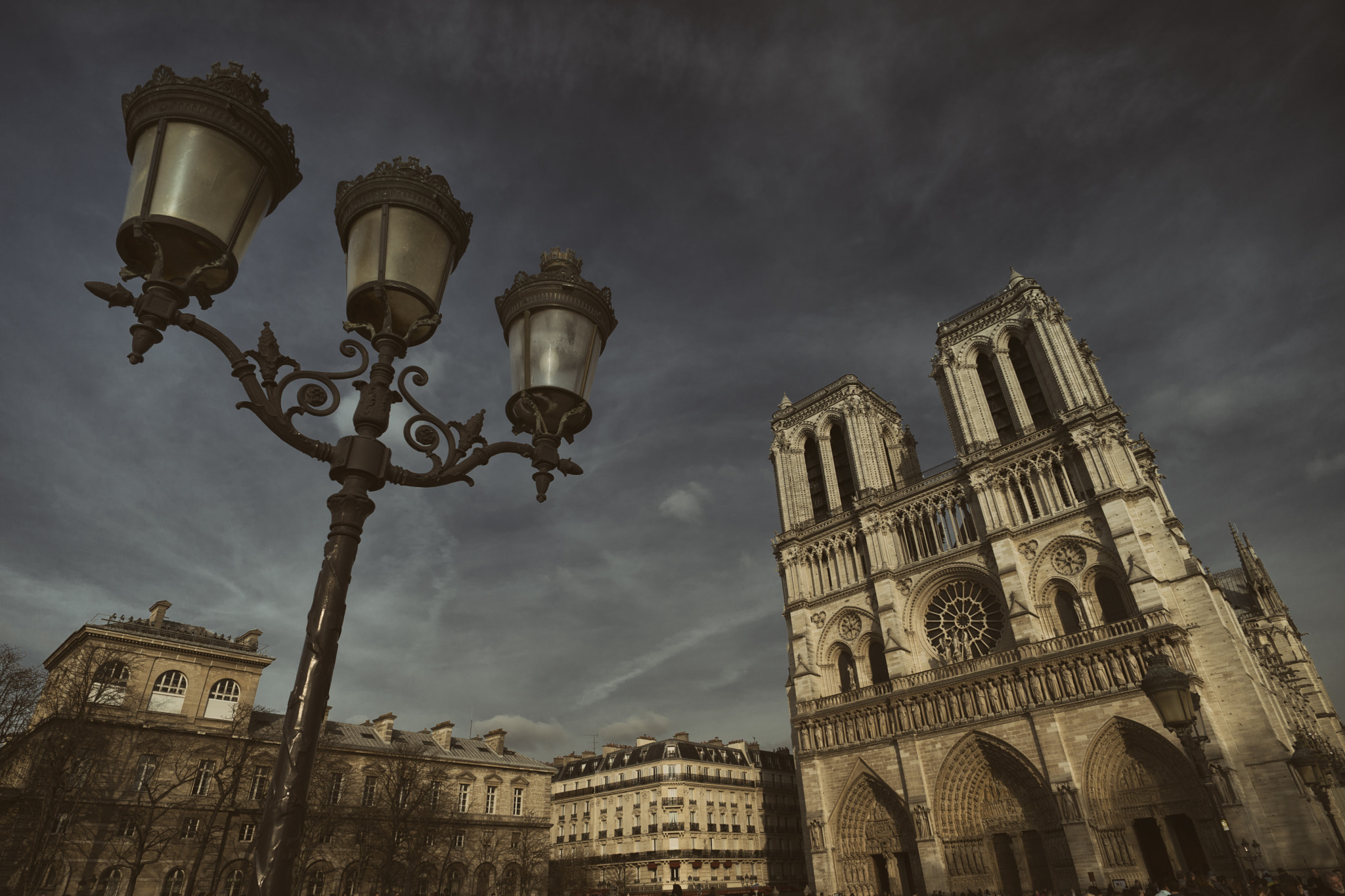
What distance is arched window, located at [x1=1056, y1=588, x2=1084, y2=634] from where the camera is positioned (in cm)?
2711

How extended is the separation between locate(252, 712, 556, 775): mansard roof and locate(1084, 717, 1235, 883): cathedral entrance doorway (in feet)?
84.5

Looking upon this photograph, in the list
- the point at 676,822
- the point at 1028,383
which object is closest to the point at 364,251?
the point at 1028,383

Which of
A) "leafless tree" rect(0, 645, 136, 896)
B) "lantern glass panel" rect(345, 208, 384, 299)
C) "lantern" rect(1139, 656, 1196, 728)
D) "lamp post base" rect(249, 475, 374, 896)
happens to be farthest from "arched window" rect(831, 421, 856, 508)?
"lamp post base" rect(249, 475, 374, 896)

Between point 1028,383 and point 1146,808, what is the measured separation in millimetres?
17687

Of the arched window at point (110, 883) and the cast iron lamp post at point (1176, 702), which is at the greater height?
the cast iron lamp post at point (1176, 702)

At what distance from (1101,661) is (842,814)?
12.2 m

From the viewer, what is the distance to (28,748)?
79.2 feet

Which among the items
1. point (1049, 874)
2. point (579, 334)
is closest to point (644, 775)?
point (1049, 874)

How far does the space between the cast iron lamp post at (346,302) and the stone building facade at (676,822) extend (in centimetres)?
4179

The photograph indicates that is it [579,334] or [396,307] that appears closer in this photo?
[396,307]

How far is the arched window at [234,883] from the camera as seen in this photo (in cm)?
2661

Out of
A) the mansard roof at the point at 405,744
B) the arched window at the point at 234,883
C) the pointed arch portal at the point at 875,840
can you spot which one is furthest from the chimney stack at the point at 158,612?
the pointed arch portal at the point at 875,840

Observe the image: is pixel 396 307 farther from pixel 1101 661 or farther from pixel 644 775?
pixel 644 775

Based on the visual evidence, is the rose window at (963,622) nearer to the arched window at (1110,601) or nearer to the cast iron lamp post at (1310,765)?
the arched window at (1110,601)
